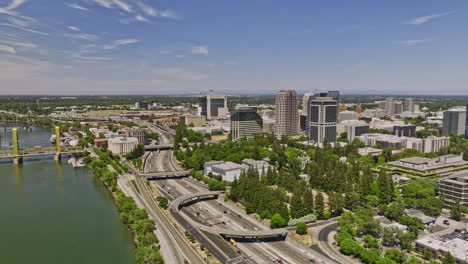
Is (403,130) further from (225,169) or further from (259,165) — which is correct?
(225,169)

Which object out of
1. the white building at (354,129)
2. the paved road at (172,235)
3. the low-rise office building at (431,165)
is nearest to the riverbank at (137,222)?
the paved road at (172,235)

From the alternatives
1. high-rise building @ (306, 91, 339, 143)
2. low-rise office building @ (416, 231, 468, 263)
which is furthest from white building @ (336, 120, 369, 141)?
low-rise office building @ (416, 231, 468, 263)

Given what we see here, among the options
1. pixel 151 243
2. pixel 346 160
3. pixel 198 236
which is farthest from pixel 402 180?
pixel 151 243

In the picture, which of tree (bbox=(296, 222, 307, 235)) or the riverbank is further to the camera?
tree (bbox=(296, 222, 307, 235))

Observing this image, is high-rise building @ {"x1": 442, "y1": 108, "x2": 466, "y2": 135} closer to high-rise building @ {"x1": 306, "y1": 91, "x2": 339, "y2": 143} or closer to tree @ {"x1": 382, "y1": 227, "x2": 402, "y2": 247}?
high-rise building @ {"x1": 306, "y1": 91, "x2": 339, "y2": 143}

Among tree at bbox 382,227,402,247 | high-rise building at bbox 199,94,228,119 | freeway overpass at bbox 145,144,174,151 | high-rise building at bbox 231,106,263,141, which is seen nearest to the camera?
tree at bbox 382,227,402,247

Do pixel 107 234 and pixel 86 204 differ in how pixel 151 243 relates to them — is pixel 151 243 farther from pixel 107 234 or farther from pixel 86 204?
pixel 86 204

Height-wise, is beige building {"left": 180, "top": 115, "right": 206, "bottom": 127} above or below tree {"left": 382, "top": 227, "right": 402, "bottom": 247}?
above
